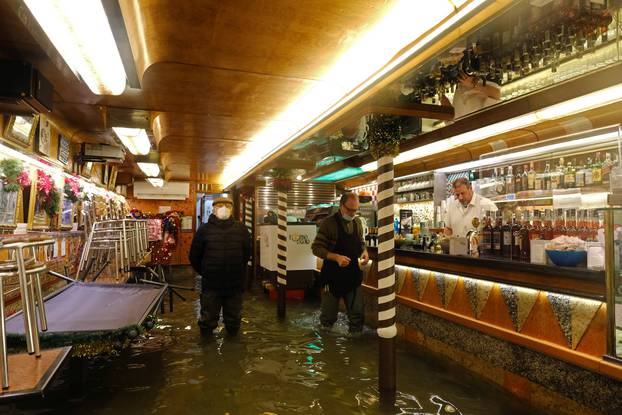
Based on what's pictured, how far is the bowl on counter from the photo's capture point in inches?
131

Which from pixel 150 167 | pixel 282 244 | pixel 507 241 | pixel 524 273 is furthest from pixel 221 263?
pixel 150 167

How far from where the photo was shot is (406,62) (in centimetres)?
296

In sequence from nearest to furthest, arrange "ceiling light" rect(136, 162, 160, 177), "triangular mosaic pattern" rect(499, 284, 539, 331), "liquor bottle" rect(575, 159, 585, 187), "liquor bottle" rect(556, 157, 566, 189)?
"triangular mosaic pattern" rect(499, 284, 539, 331)
"liquor bottle" rect(575, 159, 585, 187)
"liquor bottle" rect(556, 157, 566, 189)
"ceiling light" rect(136, 162, 160, 177)

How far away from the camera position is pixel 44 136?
19.1 feet

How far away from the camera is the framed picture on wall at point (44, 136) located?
564 centimetres

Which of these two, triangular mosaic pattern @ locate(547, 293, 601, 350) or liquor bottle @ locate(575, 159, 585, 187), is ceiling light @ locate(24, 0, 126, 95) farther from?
liquor bottle @ locate(575, 159, 585, 187)

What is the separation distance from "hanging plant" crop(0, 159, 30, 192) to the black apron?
155 inches

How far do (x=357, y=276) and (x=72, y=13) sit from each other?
4447mm

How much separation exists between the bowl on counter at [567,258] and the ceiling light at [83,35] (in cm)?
387

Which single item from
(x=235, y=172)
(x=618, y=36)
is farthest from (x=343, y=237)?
(x=235, y=172)

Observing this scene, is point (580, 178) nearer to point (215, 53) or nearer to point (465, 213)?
point (465, 213)

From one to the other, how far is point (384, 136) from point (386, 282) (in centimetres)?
143

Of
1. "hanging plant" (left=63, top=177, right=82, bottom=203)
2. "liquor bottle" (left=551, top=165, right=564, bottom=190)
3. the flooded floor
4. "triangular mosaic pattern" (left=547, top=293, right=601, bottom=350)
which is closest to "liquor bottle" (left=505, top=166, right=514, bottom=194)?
"liquor bottle" (left=551, top=165, right=564, bottom=190)

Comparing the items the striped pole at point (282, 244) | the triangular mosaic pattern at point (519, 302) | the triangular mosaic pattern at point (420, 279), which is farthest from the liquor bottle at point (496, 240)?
the striped pole at point (282, 244)
